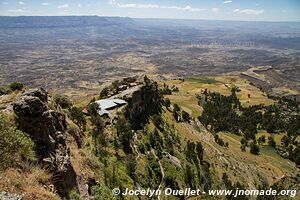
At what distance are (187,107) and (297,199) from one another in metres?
70.0

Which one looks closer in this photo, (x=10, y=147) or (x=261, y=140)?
(x=10, y=147)

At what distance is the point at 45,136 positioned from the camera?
24.3m

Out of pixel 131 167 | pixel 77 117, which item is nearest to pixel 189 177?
pixel 131 167

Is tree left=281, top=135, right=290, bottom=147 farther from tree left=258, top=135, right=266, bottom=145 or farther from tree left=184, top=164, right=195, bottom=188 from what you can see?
tree left=184, top=164, right=195, bottom=188

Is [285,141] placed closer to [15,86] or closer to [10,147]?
[15,86]

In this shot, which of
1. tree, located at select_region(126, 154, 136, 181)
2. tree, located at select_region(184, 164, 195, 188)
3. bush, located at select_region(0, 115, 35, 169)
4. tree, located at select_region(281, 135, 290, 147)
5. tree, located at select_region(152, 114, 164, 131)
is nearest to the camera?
bush, located at select_region(0, 115, 35, 169)

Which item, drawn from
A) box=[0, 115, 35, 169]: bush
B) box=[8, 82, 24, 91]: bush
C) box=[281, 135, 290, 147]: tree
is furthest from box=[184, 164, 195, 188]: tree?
box=[281, 135, 290, 147]: tree

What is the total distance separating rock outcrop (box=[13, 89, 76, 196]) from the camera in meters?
22.9

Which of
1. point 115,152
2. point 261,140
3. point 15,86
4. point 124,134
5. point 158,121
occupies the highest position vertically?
point 15,86

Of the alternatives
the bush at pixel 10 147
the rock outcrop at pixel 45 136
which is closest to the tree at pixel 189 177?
the rock outcrop at pixel 45 136

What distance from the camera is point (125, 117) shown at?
55.0m

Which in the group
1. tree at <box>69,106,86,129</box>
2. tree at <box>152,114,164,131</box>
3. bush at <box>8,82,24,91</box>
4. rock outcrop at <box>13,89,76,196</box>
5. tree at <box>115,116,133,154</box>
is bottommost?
tree at <box>152,114,164,131</box>

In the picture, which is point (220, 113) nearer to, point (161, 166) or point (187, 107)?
point (187, 107)

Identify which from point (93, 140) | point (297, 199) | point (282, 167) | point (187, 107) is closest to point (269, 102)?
point (187, 107)
